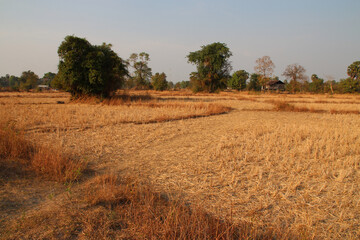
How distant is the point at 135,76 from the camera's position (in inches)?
2413

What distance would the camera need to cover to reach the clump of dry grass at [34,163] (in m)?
3.97

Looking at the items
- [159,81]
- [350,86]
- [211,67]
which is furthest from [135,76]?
[350,86]

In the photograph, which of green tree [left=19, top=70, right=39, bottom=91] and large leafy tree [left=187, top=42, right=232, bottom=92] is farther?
green tree [left=19, top=70, right=39, bottom=91]

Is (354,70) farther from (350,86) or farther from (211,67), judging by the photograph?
(211,67)

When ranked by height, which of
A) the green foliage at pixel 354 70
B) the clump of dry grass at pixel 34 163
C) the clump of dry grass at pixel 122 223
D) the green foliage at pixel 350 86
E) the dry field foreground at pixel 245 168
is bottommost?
the dry field foreground at pixel 245 168

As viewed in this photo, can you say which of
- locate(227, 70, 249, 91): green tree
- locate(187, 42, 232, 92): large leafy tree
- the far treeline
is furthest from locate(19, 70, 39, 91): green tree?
locate(227, 70, 249, 91): green tree

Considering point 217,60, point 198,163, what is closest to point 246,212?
point 198,163

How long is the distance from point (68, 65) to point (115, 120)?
10.0 metres

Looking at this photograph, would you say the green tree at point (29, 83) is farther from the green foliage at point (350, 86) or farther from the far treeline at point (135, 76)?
the green foliage at point (350, 86)

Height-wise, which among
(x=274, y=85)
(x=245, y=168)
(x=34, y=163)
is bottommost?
(x=245, y=168)

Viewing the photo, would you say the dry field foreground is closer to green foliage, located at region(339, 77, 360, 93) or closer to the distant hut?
green foliage, located at region(339, 77, 360, 93)

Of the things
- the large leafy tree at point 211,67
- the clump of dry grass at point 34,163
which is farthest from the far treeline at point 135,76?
the clump of dry grass at point 34,163

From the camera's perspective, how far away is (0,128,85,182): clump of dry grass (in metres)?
3.97

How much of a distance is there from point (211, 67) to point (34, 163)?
44.0 metres
